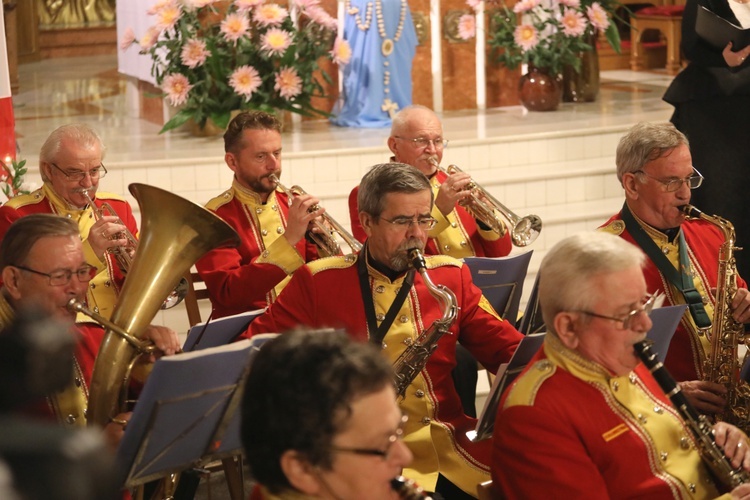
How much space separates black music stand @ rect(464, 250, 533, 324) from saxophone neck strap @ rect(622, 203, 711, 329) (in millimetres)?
350

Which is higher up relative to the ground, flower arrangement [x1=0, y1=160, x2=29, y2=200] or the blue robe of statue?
the blue robe of statue

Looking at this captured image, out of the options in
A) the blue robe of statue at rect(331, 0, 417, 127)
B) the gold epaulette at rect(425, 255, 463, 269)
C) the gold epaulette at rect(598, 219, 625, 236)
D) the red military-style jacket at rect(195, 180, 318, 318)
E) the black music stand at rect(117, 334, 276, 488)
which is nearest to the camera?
the black music stand at rect(117, 334, 276, 488)

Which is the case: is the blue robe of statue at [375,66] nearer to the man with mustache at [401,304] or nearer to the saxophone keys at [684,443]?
the man with mustache at [401,304]

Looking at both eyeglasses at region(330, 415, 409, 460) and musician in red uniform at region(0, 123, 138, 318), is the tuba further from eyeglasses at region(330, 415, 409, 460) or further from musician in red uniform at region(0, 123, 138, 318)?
eyeglasses at region(330, 415, 409, 460)

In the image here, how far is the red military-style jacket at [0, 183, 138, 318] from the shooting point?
375 cm

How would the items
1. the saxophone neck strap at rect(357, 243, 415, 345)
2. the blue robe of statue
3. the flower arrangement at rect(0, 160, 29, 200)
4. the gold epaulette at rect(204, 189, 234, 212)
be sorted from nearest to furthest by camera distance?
1. the saxophone neck strap at rect(357, 243, 415, 345)
2. the gold epaulette at rect(204, 189, 234, 212)
3. the flower arrangement at rect(0, 160, 29, 200)
4. the blue robe of statue

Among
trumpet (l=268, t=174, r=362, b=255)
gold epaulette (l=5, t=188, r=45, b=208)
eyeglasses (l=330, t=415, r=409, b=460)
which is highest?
gold epaulette (l=5, t=188, r=45, b=208)

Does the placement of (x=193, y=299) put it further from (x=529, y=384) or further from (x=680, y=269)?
(x=529, y=384)

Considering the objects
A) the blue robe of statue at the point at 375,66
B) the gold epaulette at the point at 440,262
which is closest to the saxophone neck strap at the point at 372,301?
the gold epaulette at the point at 440,262

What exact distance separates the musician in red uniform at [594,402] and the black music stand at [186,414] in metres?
0.62

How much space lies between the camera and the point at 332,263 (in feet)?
10.2

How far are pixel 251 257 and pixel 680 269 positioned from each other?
1634 millimetres

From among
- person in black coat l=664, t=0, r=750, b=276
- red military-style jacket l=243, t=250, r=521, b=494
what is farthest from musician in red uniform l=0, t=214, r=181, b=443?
person in black coat l=664, t=0, r=750, b=276

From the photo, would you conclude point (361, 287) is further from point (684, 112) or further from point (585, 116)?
point (585, 116)
